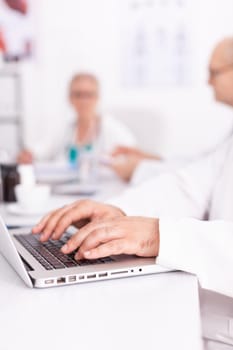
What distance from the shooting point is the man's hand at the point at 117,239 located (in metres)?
1.07

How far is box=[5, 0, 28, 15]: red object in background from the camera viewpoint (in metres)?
4.58

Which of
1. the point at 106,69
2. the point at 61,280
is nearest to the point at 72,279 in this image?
the point at 61,280

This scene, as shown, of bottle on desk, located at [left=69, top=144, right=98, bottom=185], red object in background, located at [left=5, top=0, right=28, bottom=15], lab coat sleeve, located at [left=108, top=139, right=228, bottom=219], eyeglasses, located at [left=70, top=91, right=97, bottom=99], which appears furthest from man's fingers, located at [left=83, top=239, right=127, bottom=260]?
red object in background, located at [left=5, top=0, right=28, bottom=15]

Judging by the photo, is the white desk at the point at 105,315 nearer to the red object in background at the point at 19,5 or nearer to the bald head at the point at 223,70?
the bald head at the point at 223,70

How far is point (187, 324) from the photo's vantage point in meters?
0.86

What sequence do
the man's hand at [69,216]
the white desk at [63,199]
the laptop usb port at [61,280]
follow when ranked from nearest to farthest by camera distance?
the laptop usb port at [61,280] < the man's hand at [69,216] < the white desk at [63,199]

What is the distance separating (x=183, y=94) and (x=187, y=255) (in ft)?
11.5

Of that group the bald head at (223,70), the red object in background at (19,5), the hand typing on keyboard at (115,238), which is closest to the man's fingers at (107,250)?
the hand typing on keyboard at (115,238)

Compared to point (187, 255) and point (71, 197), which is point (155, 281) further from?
point (71, 197)

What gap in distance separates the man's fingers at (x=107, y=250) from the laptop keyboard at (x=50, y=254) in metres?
0.03

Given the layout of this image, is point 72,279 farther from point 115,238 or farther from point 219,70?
point 219,70

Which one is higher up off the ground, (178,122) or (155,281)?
(155,281)

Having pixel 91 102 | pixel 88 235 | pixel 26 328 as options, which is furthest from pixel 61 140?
pixel 26 328

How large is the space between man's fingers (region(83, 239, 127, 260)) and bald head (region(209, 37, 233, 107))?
907 millimetres
